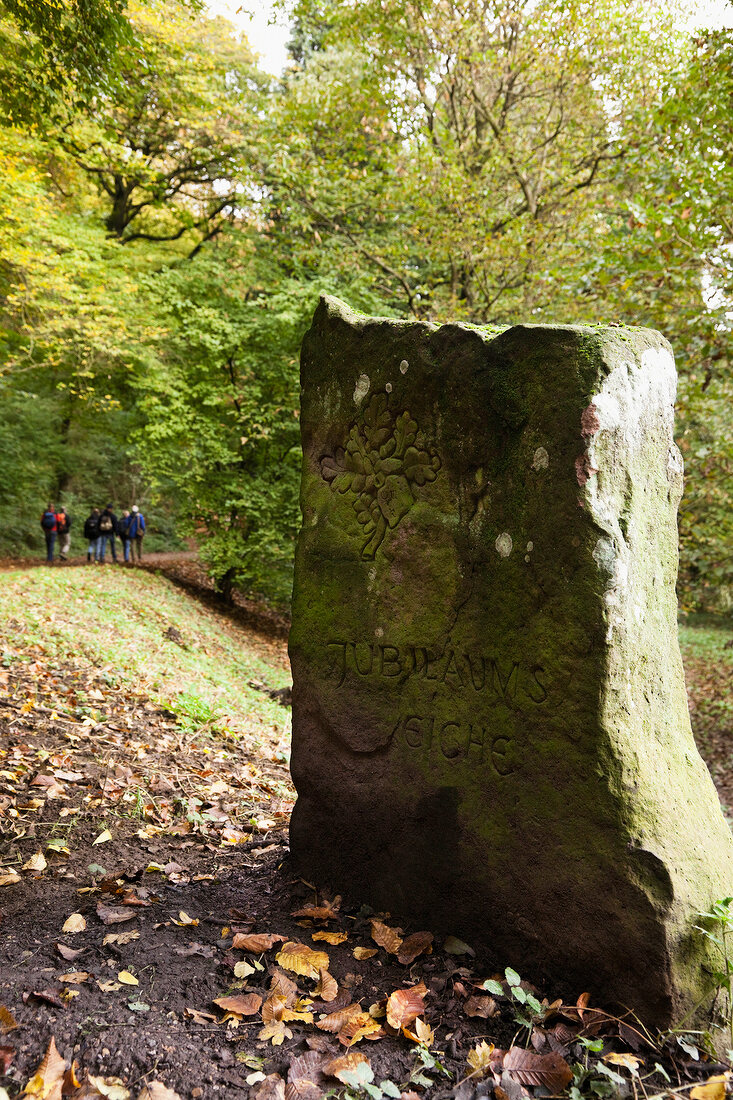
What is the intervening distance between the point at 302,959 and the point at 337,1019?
1.24 feet

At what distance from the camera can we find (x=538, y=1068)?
2541mm

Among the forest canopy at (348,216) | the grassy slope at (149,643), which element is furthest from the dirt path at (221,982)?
the forest canopy at (348,216)

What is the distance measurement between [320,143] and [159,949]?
42.5ft

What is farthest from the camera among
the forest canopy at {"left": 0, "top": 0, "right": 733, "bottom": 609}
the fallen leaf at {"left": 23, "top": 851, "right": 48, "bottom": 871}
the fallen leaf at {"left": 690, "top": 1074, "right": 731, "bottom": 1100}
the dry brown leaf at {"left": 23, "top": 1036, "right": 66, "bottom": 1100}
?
the forest canopy at {"left": 0, "top": 0, "right": 733, "bottom": 609}

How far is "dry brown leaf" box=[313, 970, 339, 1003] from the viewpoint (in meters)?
2.92

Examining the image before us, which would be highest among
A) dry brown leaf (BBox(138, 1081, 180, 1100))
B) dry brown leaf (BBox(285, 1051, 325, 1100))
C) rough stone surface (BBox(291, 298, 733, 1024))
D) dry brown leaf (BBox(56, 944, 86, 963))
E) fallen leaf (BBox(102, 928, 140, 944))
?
rough stone surface (BBox(291, 298, 733, 1024))

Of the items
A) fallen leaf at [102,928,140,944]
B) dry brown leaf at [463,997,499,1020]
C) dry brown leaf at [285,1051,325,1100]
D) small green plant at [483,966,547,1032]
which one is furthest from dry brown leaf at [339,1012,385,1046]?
fallen leaf at [102,928,140,944]

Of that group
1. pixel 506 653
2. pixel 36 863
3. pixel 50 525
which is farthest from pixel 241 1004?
pixel 50 525

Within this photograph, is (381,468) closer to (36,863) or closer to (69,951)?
(69,951)

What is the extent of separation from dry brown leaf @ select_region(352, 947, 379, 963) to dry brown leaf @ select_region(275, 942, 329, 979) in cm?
13

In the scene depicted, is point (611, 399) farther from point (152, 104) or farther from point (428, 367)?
point (152, 104)

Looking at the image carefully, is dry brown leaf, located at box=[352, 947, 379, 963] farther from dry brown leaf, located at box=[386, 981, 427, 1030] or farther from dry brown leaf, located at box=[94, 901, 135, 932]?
dry brown leaf, located at box=[94, 901, 135, 932]

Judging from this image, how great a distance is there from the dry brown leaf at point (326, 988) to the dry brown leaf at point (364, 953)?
176mm

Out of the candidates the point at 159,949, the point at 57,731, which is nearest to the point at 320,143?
the point at 57,731
